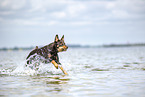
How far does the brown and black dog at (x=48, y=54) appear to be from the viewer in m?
12.9

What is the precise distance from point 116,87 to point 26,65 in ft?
23.6

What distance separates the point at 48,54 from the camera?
13219 mm

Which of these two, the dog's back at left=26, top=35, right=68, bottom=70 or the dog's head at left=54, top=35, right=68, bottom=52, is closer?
the dog's head at left=54, top=35, right=68, bottom=52

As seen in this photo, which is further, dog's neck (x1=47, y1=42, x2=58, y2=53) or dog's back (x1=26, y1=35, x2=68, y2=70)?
dog's neck (x1=47, y1=42, x2=58, y2=53)

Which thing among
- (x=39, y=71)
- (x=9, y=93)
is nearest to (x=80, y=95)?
(x=9, y=93)

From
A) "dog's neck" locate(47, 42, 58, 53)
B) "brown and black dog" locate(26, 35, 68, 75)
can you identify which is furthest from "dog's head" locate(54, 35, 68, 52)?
"dog's neck" locate(47, 42, 58, 53)

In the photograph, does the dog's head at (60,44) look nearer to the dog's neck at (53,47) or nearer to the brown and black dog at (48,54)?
the brown and black dog at (48,54)

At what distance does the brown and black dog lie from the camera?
1286cm

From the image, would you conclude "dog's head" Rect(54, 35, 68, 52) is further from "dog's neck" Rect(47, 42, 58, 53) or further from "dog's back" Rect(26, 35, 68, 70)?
"dog's neck" Rect(47, 42, 58, 53)

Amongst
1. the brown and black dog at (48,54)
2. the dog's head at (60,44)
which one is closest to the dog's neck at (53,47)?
the brown and black dog at (48,54)

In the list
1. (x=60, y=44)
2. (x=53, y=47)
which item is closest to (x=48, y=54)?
(x=53, y=47)

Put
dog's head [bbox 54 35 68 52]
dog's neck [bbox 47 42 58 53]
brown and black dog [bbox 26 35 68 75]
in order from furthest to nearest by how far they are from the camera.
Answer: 1. dog's neck [bbox 47 42 58 53]
2. brown and black dog [bbox 26 35 68 75]
3. dog's head [bbox 54 35 68 52]

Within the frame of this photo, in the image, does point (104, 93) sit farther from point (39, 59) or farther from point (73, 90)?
point (39, 59)

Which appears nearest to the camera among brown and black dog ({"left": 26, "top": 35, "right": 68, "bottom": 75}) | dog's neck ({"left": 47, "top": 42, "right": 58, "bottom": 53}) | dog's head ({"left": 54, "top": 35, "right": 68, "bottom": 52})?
dog's head ({"left": 54, "top": 35, "right": 68, "bottom": 52})
